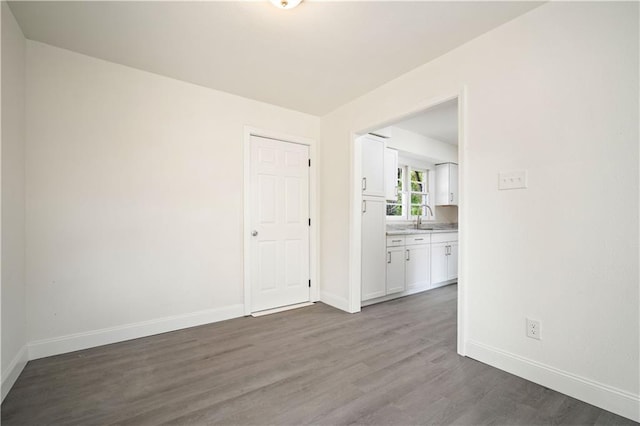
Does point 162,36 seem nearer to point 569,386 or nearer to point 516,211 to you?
point 516,211

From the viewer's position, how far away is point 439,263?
4586 mm

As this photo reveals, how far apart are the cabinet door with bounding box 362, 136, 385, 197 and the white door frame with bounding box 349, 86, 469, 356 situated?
0.82 ft

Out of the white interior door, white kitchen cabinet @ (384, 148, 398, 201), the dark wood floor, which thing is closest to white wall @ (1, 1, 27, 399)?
the dark wood floor

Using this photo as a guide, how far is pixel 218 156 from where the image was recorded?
124 inches

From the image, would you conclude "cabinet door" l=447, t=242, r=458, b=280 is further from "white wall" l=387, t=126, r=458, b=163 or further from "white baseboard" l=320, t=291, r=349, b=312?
"white baseboard" l=320, t=291, r=349, b=312

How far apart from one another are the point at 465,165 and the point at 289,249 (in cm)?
226

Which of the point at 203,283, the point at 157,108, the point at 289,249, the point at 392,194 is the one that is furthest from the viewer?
the point at 392,194

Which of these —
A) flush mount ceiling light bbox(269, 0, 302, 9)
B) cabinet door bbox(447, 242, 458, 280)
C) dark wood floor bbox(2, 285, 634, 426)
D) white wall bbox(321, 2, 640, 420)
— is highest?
flush mount ceiling light bbox(269, 0, 302, 9)

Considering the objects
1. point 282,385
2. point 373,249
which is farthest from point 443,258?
point 282,385

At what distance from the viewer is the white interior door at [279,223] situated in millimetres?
3434

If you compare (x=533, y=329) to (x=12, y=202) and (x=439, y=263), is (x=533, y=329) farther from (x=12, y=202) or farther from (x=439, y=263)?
(x=12, y=202)

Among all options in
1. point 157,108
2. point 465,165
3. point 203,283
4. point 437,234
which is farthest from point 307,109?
point 437,234

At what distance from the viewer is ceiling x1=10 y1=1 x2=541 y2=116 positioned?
1923 millimetres

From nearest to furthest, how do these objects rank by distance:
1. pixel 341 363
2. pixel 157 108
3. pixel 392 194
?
pixel 341 363 → pixel 157 108 → pixel 392 194
